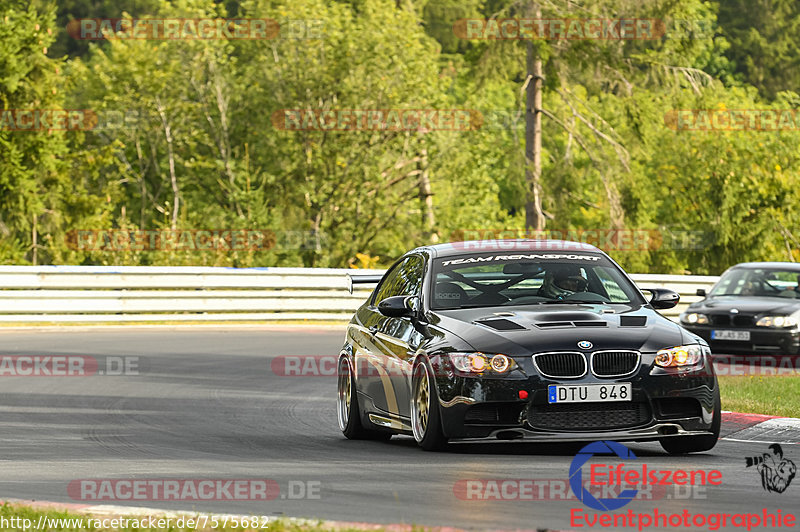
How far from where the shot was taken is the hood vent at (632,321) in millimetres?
9766

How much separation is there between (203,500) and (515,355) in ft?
8.26

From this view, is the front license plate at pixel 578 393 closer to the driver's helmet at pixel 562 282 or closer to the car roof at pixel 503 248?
the driver's helmet at pixel 562 282

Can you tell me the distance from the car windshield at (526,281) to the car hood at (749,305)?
30.8ft

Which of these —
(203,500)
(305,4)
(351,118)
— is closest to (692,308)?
(203,500)

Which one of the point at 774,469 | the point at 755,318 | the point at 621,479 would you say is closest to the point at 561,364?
the point at 621,479

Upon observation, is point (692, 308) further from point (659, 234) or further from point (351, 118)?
point (659, 234)

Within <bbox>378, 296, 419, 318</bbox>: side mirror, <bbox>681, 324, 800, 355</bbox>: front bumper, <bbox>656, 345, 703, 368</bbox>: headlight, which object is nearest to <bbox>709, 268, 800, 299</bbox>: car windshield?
<bbox>681, 324, 800, 355</bbox>: front bumper

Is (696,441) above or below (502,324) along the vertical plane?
below

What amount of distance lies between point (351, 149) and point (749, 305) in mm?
21501

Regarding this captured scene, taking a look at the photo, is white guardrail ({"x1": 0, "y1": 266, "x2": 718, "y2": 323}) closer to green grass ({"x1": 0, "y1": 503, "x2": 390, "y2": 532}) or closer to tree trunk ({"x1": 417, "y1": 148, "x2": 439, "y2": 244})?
tree trunk ({"x1": 417, "y1": 148, "x2": 439, "y2": 244})

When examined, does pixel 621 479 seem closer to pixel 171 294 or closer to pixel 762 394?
pixel 762 394

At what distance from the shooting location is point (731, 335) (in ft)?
65.4

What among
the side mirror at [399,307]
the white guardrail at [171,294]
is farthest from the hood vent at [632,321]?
the white guardrail at [171,294]

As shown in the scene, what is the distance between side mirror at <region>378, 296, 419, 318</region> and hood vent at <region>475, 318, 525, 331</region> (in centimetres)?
86
